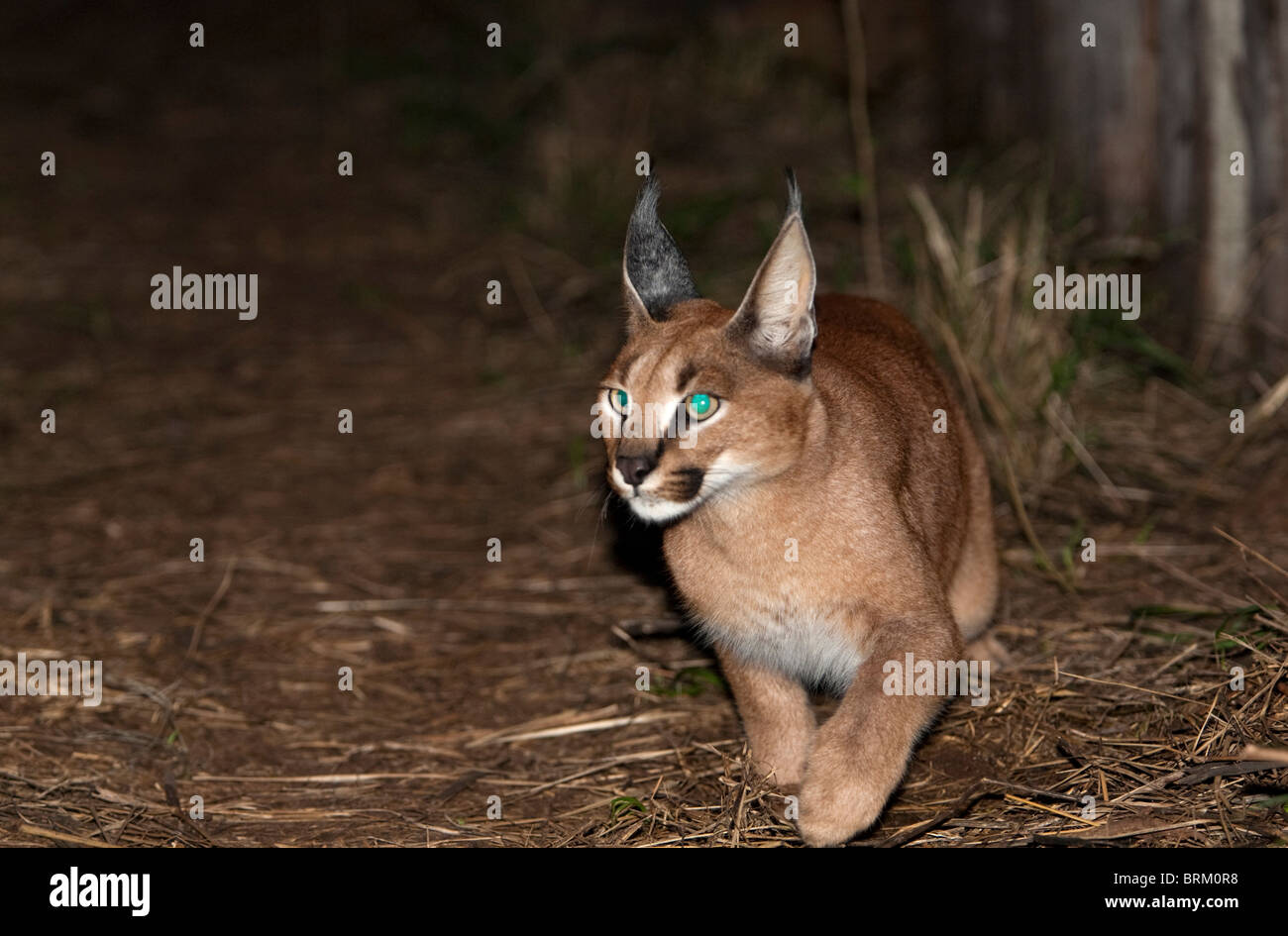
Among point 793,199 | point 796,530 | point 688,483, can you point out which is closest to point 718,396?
point 688,483

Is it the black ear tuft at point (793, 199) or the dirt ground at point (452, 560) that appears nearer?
the black ear tuft at point (793, 199)

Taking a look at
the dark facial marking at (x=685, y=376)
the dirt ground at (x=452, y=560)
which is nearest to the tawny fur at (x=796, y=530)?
the dark facial marking at (x=685, y=376)

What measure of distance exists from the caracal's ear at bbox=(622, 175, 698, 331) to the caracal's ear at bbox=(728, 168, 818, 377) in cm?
45

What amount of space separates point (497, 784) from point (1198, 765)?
1960 mm

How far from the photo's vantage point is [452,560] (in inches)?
234

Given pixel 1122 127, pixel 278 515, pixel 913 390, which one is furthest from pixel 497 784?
pixel 1122 127

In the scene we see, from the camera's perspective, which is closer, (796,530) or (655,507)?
(655,507)

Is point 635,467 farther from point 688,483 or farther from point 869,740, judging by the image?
point 869,740

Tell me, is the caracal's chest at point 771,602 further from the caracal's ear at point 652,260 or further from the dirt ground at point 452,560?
the caracal's ear at point 652,260

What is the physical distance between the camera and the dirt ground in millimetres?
A: 4062

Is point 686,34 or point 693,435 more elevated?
point 686,34

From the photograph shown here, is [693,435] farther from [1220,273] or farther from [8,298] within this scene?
[8,298]

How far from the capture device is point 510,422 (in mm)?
7117

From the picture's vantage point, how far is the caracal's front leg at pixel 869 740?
3.65 meters
